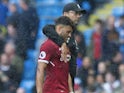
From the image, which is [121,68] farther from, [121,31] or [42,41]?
[42,41]

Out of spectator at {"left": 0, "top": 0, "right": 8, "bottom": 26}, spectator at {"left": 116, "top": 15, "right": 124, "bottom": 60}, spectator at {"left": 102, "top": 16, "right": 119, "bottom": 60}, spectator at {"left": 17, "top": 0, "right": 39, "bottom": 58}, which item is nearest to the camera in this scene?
spectator at {"left": 102, "top": 16, "right": 119, "bottom": 60}

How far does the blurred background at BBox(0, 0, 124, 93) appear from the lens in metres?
11.0

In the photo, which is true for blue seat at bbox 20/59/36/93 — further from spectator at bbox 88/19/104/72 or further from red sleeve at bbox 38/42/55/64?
red sleeve at bbox 38/42/55/64

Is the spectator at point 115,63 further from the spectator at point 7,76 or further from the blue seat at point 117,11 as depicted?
the spectator at point 7,76

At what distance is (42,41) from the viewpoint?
12383 millimetres

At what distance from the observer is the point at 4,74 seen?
437 inches

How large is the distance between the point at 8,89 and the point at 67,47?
4301 millimetres

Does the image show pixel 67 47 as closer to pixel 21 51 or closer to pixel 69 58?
pixel 69 58

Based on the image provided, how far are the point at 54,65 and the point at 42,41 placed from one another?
5778 millimetres

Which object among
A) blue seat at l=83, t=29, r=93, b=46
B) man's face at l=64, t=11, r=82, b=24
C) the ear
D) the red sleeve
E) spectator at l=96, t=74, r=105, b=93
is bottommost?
spectator at l=96, t=74, r=105, b=93

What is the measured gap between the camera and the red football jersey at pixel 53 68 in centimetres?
655

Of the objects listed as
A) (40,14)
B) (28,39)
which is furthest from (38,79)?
(40,14)

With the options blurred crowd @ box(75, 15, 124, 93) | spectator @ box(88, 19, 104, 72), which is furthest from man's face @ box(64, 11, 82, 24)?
spectator @ box(88, 19, 104, 72)

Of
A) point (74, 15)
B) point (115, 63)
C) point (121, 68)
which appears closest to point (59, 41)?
point (74, 15)
